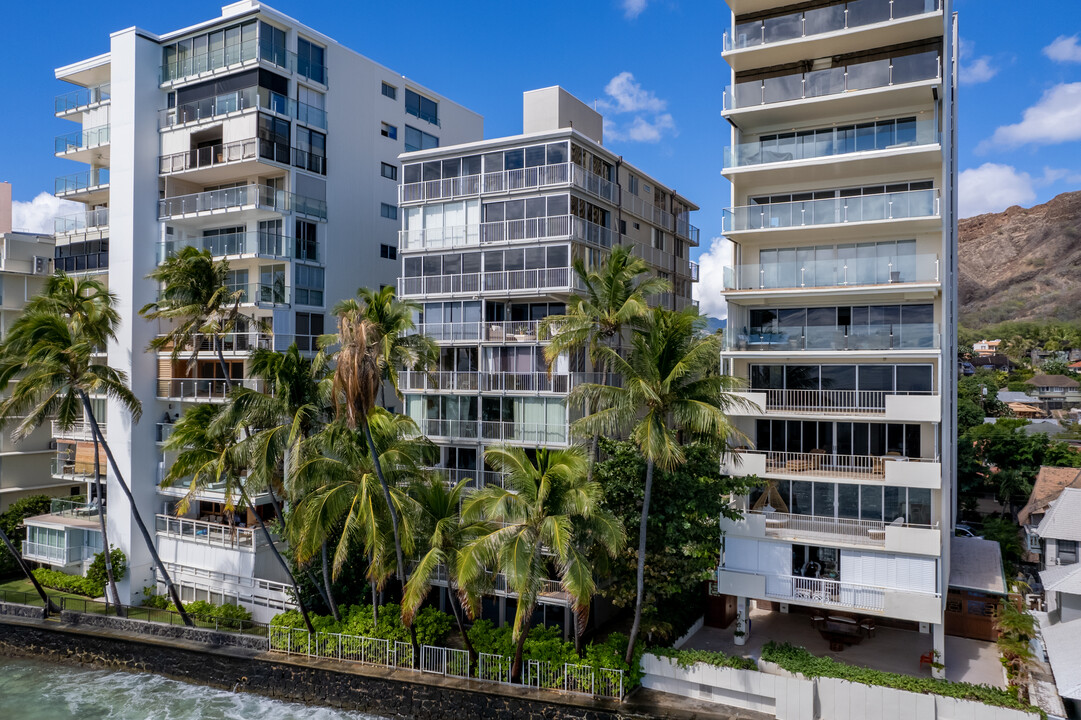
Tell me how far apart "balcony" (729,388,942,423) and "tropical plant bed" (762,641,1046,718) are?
7.27 meters

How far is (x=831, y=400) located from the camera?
2527 centimetres

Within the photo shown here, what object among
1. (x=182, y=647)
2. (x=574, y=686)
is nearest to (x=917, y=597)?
(x=574, y=686)

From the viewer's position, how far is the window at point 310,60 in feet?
110

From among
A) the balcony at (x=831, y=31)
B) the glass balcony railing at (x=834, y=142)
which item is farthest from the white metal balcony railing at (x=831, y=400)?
the balcony at (x=831, y=31)

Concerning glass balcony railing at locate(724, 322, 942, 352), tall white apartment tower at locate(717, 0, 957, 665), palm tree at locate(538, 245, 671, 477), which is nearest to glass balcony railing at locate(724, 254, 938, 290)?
tall white apartment tower at locate(717, 0, 957, 665)

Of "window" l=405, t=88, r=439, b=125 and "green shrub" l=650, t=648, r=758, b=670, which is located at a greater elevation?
"window" l=405, t=88, r=439, b=125

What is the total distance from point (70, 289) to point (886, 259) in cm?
3056

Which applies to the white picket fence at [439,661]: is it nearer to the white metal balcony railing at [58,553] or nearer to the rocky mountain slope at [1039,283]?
the white metal balcony railing at [58,553]

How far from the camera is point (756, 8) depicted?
2633cm

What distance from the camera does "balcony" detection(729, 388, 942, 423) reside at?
22.9m

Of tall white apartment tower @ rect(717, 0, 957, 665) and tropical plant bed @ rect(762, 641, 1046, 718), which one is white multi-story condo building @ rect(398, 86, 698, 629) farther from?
tropical plant bed @ rect(762, 641, 1046, 718)

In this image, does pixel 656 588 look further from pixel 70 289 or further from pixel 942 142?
pixel 70 289

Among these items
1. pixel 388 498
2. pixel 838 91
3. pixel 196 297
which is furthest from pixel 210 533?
pixel 838 91

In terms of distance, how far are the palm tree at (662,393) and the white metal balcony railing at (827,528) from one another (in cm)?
401
